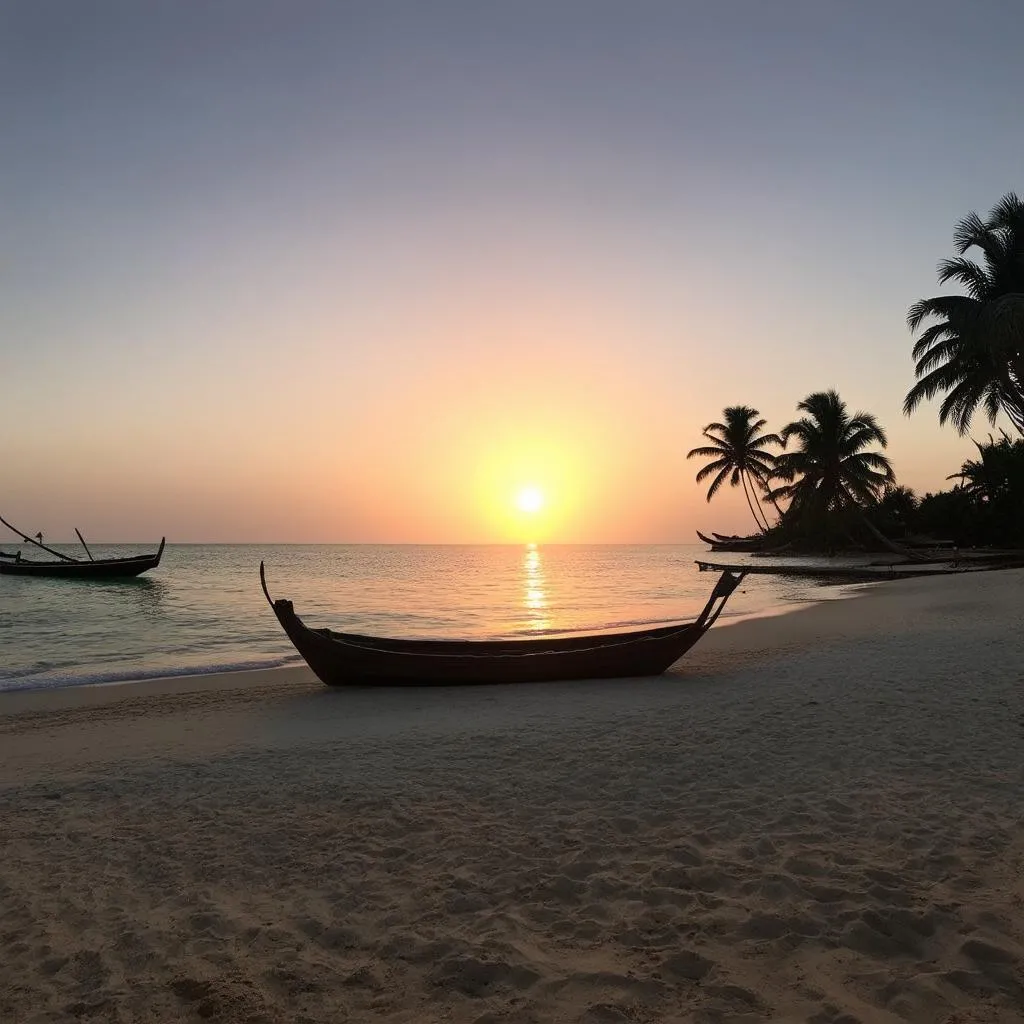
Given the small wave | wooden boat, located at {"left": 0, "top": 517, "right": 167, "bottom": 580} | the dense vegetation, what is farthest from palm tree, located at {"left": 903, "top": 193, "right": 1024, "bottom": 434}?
wooden boat, located at {"left": 0, "top": 517, "right": 167, "bottom": 580}

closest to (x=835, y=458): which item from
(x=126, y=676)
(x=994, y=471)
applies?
(x=994, y=471)

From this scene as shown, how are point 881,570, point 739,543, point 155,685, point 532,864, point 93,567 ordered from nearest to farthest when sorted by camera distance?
1. point 532,864
2. point 155,685
3. point 881,570
4. point 93,567
5. point 739,543

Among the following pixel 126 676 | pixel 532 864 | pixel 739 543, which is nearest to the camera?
pixel 532 864

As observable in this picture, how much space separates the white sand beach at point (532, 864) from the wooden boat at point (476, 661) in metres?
1.60

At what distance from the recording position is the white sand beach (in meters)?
2.95

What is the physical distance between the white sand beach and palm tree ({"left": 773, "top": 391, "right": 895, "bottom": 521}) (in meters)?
40.4

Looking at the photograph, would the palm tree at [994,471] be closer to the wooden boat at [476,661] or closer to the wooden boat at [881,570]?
the wooden boat at [881,570]

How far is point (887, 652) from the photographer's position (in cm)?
1094

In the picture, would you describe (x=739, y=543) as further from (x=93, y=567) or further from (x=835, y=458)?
(x=93, y=567)

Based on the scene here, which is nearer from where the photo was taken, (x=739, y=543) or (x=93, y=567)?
(x=93, y=567)

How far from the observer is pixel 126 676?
1280 cm

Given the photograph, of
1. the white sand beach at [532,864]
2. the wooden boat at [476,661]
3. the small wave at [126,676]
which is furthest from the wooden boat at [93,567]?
the white sand beach at [532,864]

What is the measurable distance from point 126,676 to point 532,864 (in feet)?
36.9

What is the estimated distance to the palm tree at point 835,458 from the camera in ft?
147
